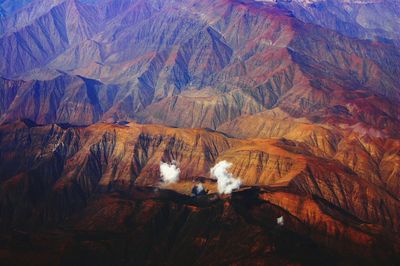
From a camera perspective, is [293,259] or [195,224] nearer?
[293,259]

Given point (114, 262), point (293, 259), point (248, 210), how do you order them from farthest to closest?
1. point (248, 210)
2. point (114, 262)
3. point (293, 259)

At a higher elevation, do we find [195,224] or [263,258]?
[195,224]

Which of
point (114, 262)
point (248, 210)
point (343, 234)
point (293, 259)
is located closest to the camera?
point (293, 259)

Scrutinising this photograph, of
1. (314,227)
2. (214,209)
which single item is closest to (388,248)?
(314,227)

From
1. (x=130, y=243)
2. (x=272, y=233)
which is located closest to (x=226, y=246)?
(x=272, y=233)

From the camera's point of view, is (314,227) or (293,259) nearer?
(293,259)

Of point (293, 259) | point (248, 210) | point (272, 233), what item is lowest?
point (293, 259)

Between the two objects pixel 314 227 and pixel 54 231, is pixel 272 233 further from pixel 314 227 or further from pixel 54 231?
pixel 54 231

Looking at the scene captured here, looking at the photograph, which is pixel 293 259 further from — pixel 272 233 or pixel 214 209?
pixel 214 209

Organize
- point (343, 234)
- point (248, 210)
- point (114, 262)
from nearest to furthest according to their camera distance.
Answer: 1. point (114, 262)
2. point (343, 234)
3. point (248, 210)
